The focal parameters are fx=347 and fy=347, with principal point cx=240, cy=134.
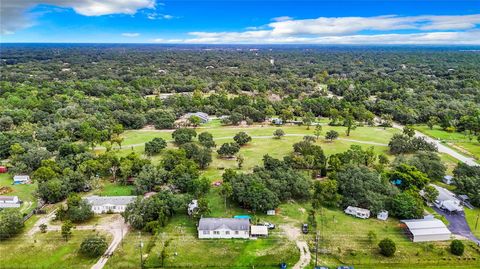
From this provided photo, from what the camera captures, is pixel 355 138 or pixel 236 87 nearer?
pixel 355 138

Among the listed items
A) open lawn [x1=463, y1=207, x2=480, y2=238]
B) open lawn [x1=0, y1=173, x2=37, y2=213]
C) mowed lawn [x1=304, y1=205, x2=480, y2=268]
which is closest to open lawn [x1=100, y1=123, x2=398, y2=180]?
open lawn [x1=0, y1=173, x2=37, y2=213]

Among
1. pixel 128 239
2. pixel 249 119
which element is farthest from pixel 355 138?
pixel 128 239

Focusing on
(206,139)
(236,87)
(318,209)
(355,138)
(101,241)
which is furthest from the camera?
(236,87)

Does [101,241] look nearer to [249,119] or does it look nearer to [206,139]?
[206,139]

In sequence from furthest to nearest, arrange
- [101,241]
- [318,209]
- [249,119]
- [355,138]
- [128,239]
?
[249,119]
[355,138]
[318,209]
[128,239]
[101,241]

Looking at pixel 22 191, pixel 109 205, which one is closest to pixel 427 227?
pixel 109 205
